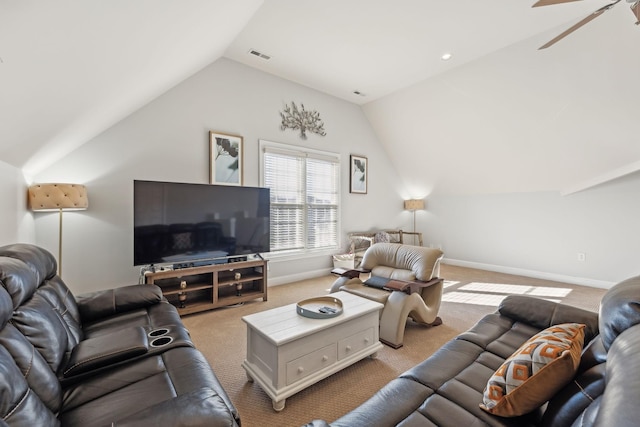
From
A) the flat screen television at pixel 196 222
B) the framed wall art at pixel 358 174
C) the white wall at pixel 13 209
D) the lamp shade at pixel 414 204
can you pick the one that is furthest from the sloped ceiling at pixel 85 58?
the lamp shade at pixel 414 204

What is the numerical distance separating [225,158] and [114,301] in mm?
2314

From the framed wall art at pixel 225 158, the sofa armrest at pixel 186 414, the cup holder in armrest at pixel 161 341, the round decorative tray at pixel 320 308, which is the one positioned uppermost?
the framed wall art at pixel 225 158

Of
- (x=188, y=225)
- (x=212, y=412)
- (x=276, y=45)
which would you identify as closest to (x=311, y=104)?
(x=276, y=45)

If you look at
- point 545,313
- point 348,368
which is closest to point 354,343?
point 348,368

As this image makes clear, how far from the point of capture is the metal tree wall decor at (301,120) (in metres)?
4.51

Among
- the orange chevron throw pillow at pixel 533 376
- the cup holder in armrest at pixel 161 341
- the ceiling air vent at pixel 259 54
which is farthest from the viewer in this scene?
the ceiling air vent at pixel 259 54

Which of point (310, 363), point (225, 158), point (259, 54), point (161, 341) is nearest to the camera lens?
point (161, 341)

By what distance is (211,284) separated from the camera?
3418 millimetres

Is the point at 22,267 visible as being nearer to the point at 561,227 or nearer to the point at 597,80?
the point at 597,80

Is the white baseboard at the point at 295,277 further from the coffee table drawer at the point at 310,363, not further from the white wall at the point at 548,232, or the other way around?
the white wall at the point at 548,232

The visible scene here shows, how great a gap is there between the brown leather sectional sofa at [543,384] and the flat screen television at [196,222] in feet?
9.03

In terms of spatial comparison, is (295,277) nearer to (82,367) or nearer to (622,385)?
(82,367)

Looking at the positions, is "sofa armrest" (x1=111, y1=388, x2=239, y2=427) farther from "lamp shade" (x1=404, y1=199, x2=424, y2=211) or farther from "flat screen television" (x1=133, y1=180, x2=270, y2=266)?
"lamp shade" (x1=404, y1=199, x2=424, y2=211)

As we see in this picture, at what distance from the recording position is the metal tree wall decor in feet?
14.8
